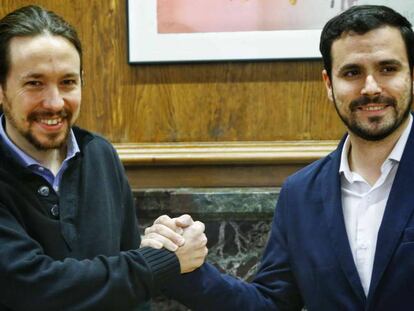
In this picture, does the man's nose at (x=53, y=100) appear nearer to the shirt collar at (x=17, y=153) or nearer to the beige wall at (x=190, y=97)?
the shirt collar at (x=17, y=153)

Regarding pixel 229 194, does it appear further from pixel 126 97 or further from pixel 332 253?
pixel 332 253

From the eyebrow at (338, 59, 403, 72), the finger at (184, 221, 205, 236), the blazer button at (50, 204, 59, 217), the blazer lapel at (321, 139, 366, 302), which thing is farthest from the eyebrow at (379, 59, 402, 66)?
the blazer button at (50, 204, 59, 217)

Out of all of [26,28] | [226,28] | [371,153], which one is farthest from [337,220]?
[226,28]

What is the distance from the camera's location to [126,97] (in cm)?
239

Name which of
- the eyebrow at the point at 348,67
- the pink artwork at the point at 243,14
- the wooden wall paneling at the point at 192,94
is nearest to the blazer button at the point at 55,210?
the eyebrow at the point at 348,67

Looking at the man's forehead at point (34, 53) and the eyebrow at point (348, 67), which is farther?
the eyebrow at point (348, 67)

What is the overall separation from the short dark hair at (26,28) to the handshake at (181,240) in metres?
0.54

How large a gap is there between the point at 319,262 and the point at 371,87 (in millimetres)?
475

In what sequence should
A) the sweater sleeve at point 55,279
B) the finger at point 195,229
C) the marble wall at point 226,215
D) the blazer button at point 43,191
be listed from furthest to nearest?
Answer: 1. the marble wall at point 226,215
2. the finger at point 195,229
3. the blazer button at point 43,191
4. the sweater sleeve at point 55,279

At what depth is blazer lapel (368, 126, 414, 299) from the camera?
57.9 inches

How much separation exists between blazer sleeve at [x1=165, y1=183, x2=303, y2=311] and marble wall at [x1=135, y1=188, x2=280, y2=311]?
537mm

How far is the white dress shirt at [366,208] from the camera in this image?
1526mm

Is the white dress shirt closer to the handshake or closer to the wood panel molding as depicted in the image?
the handshake

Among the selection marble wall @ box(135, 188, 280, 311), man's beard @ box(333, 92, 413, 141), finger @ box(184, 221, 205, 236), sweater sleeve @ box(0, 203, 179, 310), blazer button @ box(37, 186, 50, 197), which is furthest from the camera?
marble wall @ box(135, 188, 280, 311)
